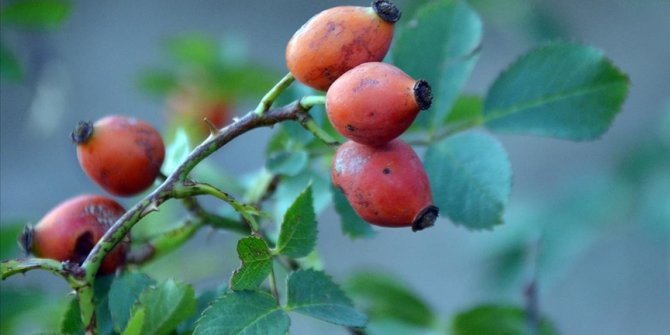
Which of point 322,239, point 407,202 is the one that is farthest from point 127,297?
point 322,239

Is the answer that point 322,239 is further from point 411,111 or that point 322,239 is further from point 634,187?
point 411,111

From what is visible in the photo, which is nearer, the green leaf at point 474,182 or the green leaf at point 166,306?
the green leaf at point 166,306

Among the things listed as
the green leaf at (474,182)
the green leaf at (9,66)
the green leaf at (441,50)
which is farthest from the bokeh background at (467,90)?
the green leaf at (474,182)

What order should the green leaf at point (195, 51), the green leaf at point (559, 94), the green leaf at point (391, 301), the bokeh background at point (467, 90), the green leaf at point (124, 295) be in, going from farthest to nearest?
the bokeh background at point (467, 90), the green leaf at point (195, 51), the green leaf at point (391, 301), the green leaf at point (559, 94), the green leaf at point (124, 295)

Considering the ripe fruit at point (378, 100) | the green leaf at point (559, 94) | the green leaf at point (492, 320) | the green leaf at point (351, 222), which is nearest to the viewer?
the ripe fruit at point (378, 100)

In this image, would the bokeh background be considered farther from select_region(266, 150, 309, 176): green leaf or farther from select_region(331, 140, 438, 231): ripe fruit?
select_region(331, 140, 438, 231): ripe fruit

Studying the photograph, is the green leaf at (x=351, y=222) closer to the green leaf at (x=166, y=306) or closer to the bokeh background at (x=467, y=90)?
the green leaf at (x=166, y=306)

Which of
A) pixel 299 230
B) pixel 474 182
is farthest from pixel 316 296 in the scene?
pixel 474 182
